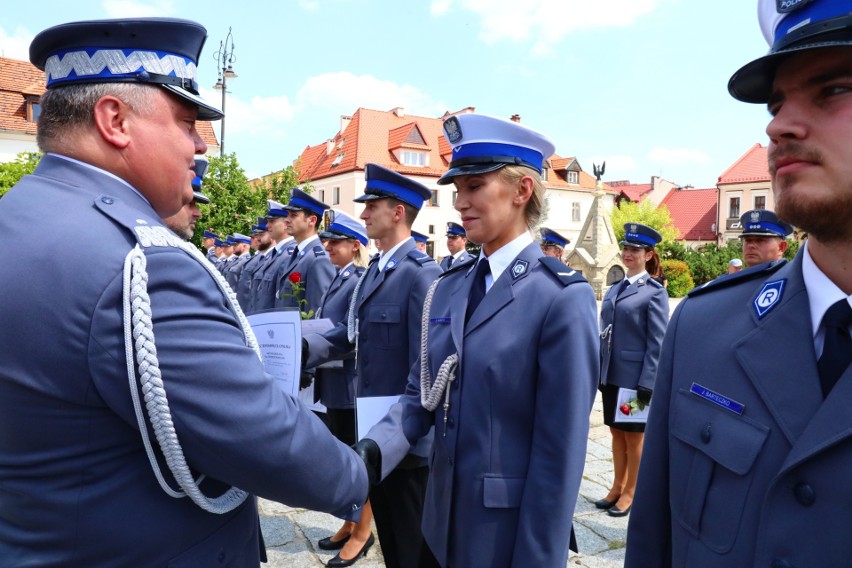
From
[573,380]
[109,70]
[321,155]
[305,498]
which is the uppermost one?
[321,155]

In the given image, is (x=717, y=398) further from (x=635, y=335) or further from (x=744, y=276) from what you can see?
(x=635, y=335)

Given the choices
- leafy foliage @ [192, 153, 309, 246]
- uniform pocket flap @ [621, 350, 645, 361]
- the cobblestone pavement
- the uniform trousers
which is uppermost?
leafy foliage @ [192, 153, 309, 246]

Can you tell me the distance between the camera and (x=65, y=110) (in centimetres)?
151

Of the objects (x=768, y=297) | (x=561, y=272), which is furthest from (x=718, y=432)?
(x=561, y=272)

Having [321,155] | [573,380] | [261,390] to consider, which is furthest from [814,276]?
[321,155]

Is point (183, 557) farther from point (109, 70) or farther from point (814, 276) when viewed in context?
point (814, 276)

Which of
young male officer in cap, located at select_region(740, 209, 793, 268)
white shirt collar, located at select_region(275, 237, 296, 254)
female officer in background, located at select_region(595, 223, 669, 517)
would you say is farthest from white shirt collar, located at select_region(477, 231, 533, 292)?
white shirt collar, located at select_region(275, 237, 296, 254)

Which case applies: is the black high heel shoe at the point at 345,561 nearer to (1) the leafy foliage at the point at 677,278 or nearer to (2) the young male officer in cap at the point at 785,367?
(2) the young male officer in cap at the point at 785,367

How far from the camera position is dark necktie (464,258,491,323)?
2.57 m

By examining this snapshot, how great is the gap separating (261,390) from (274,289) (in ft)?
23.4

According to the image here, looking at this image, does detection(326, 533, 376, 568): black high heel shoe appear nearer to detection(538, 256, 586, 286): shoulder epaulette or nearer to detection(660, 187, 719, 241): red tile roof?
detection(538, 256, 586, 286): shoulder epaulette

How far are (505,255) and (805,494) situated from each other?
5.11 feet

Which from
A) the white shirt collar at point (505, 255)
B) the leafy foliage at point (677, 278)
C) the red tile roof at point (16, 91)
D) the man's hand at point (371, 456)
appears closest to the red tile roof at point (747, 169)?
the leafy foliage at point (677, 278)

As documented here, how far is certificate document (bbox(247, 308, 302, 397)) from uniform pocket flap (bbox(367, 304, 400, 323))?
6.06ft
